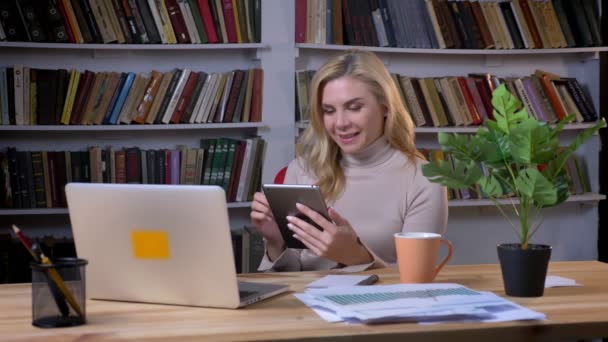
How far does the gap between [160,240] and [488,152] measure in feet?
2.11

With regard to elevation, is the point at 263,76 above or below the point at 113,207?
A: above

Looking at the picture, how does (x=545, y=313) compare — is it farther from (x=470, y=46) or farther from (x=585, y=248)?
(x=585, y=248)

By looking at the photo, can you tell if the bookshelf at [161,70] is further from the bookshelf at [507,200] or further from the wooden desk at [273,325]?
the wooden desk at [273,325]

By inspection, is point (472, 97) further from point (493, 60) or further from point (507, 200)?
point (507, 200)

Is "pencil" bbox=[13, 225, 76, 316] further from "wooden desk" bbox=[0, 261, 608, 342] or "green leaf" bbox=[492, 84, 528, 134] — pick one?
"green leaf" bbox=[492, 84, 528, 134]

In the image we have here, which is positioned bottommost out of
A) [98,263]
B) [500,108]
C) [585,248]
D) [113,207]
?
[585,248]

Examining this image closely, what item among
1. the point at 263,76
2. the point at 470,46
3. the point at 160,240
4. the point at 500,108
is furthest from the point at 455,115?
the point at 160,240

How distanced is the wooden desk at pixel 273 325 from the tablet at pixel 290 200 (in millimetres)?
327

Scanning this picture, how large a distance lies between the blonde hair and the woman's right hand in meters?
0.34

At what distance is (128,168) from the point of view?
3.92m

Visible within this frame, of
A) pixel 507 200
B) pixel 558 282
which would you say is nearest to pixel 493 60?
pixel 507 200

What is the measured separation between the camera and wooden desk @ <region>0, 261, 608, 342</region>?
141cm

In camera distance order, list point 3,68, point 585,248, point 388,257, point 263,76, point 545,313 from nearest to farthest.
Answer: point 545,313 < point 388,257 < point 3,68 < point 263,76 < point 585,248

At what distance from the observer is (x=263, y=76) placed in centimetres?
409
